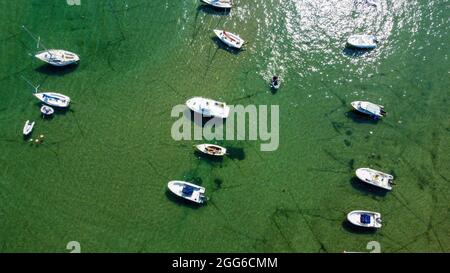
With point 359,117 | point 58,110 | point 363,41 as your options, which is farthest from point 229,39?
point 58,110

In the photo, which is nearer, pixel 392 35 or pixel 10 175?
pixel 10 175

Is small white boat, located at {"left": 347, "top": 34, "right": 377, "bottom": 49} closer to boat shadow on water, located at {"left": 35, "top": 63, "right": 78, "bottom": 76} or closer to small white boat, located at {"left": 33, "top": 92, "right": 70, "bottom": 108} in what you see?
boat shadow on water, located at {"left": 35, "top": 63, "right": 78, "bottom": 76}

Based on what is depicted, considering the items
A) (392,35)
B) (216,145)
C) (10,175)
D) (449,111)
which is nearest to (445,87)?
(449,111)

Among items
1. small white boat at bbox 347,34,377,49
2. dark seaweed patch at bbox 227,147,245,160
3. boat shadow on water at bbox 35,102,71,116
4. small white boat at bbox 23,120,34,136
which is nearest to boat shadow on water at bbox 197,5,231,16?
small white boat at bbox 347,34,377,49

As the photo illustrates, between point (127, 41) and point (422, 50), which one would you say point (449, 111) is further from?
point (127, 41)

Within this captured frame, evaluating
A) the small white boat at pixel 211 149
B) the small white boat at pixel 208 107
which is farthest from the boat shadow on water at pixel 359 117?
the small white boat at pixel 211 149
